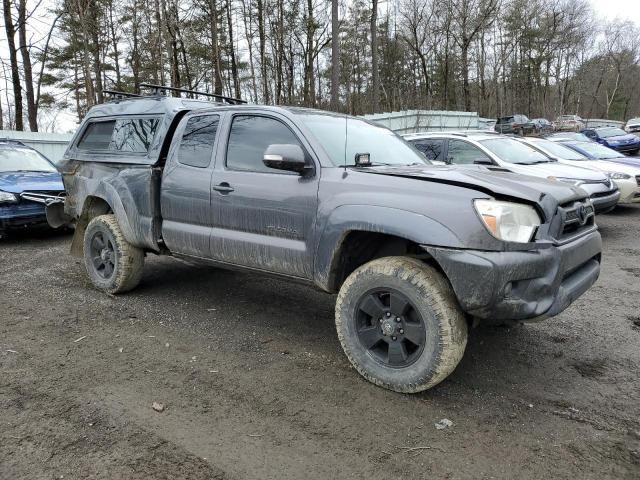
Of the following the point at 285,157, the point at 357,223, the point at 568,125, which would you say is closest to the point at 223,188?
the point at 285,157

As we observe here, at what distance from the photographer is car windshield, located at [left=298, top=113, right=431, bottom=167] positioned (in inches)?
149

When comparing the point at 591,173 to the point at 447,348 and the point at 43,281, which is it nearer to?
the point at 447,348

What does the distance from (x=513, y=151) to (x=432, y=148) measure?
1.45 meters

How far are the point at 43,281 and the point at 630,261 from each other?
7.52 metres

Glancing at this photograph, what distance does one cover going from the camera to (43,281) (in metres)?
5.79

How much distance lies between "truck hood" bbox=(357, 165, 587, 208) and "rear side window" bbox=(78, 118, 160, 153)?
97.1 inches

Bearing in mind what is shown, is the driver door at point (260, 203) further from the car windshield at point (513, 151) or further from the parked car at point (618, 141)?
the parked car at point (618, 141)

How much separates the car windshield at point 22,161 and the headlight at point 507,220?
8649mm

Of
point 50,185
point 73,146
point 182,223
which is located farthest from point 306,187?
point 50,185

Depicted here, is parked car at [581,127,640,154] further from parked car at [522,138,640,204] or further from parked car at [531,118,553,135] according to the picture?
parked car at [522,138,640,204]

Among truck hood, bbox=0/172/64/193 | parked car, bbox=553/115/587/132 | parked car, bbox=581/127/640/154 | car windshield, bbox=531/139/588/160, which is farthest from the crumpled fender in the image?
parked car, bbox=553/115/587/132

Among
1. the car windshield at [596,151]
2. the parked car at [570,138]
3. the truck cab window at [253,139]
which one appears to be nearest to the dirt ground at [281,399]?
the truck cab window at [253,139]

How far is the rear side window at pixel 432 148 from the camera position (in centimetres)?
880

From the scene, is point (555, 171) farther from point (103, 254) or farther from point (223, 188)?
point (103, 254)
